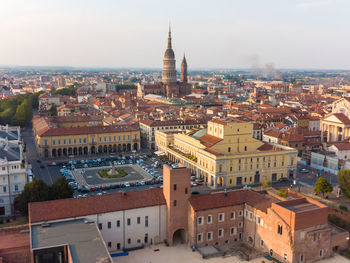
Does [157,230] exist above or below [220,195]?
below

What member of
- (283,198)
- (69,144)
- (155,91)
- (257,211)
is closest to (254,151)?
(283,198)

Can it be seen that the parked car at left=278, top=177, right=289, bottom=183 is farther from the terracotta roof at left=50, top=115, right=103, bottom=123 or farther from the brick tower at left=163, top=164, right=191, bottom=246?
the terracotta roof at left=50, top=115, right=103, bottom=123

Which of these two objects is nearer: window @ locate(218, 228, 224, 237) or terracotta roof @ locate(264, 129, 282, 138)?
window @ locate(218, 228, 224, 237)

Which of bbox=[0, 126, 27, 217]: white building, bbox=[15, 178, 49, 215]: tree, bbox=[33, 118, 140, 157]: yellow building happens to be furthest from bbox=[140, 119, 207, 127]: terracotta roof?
bbox=[15, 178, 49, 215]: tree

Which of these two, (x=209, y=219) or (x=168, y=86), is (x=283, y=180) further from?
(x=168, y=86)

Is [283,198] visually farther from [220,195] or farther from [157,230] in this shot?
[157,230]

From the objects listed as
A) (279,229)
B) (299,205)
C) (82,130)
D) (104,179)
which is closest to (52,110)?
(82,130)
